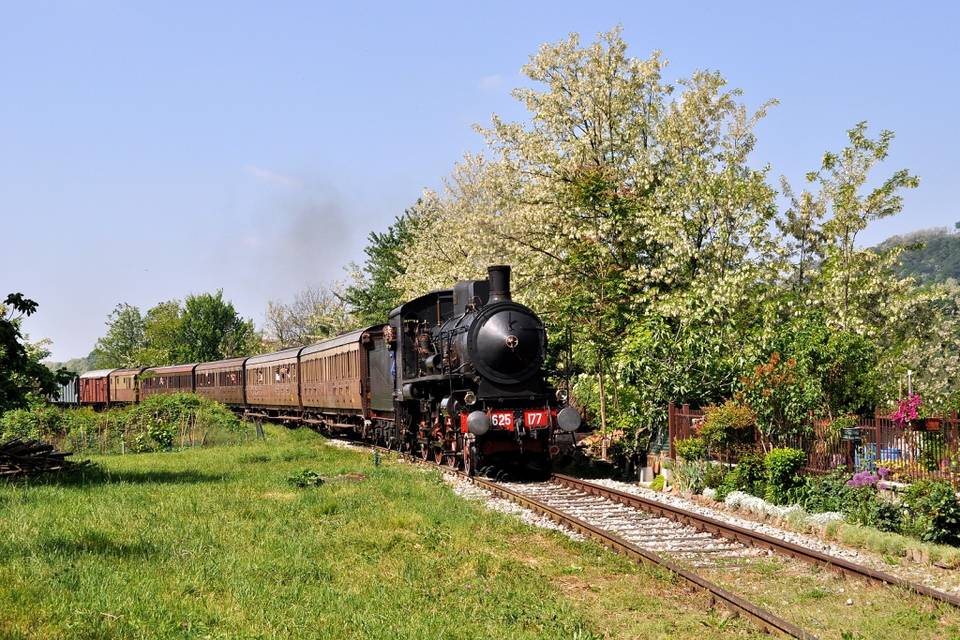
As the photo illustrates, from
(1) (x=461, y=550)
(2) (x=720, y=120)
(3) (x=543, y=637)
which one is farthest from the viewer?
(2) (x=720, y=120)

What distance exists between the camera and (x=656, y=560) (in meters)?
10.0

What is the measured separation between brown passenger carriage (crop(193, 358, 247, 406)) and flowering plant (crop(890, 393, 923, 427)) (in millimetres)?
34796

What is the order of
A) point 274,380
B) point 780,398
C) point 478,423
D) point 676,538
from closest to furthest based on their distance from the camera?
point 676,538 → point 780,398 → point 478,423 → point 274,380

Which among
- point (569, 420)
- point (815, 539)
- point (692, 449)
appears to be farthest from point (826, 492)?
point (569, 420)

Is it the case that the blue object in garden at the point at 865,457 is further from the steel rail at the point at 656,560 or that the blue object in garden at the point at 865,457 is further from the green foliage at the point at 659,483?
the steel rail at the point at 656,560

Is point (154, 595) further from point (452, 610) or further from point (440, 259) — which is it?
point (440, 259)

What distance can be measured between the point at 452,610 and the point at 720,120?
25475 millimetres

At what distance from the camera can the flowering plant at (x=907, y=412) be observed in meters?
13.0

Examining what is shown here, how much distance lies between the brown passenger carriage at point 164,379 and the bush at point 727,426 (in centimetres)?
3910

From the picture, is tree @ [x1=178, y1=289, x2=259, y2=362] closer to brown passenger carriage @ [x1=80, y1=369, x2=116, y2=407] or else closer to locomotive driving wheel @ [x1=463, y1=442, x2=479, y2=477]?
brown passenger carriage @ [x1=80, y1=369, x2=116, y2=407]

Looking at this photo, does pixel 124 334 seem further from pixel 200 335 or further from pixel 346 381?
pixel 346 381

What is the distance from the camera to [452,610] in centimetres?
821

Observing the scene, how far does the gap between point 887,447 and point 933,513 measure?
2.93 metres

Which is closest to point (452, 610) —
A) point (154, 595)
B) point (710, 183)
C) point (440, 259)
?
point (154, 595)
